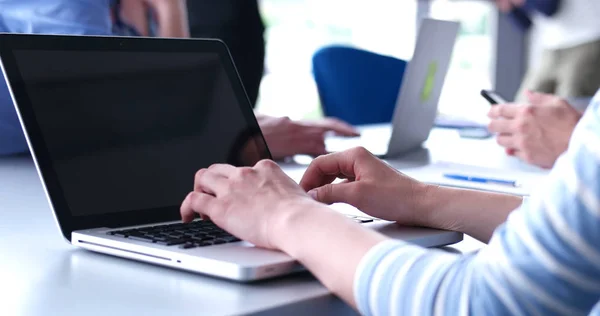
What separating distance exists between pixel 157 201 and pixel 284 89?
14.6 feet

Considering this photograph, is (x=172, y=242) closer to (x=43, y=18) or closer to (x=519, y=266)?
(x=519, y=266)

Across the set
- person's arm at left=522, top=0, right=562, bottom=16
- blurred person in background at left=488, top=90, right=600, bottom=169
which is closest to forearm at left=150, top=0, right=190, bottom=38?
blurred person in background at left=488, top=90, right=600, bottom=169

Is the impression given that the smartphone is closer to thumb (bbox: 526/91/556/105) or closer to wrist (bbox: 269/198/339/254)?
thumb (bbox: 526/91/556/105)

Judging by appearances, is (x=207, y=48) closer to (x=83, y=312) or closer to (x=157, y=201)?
(x=157, y=201)

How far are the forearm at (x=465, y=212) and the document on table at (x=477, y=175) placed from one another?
0.29m

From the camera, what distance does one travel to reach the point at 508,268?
55 centimetres

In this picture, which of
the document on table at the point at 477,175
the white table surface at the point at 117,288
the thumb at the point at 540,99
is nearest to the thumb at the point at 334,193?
the white table surface at the point at 117,288


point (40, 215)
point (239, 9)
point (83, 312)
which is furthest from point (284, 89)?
point (83, 312)

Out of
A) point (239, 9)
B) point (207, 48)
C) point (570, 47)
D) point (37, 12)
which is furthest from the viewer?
point (570, 47)

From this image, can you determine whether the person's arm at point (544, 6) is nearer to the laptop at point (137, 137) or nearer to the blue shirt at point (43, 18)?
the blue shirt at point (43, 18)

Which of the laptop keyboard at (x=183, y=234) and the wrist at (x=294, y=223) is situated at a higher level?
the wrist at (x=294, y=223)

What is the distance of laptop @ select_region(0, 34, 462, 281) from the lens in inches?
30.4

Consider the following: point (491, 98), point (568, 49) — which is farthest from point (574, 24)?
point (491, 98)

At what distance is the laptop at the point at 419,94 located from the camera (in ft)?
4.92
